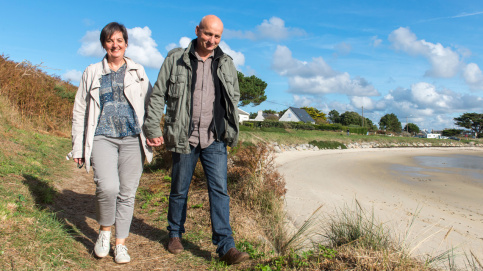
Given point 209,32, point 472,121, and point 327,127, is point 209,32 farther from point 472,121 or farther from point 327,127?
point 472,121

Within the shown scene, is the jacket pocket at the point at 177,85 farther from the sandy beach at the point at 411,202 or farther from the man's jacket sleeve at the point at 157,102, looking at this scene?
the sandy beach at the point at 411,202

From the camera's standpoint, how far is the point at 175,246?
3.44m

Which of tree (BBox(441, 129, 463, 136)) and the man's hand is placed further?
tree (BBox(441, 129, 463, 136))

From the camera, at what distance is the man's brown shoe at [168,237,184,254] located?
3422 mm

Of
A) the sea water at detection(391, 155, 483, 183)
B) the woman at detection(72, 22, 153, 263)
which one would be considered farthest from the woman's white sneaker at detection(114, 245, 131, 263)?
the sea water at detection(391, 155, 483, 183)

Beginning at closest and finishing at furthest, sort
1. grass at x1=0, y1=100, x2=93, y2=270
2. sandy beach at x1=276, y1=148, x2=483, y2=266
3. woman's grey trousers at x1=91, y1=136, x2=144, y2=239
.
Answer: grass at x1=0, y1=100, x2=93, y2=270 < woman's grey trousers at x1=91, y1=136, x2=144, y2=239 < sandy beach at x1=276, y1=148, x2=483, y2=266

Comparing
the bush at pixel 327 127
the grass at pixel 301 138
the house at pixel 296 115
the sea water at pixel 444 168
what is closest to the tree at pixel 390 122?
the house at pixel 296 115

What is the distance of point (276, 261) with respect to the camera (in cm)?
300

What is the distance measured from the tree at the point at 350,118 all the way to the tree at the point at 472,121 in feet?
96.4

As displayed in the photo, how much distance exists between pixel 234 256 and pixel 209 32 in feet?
6.46

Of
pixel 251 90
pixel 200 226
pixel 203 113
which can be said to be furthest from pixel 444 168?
pixel 251 90

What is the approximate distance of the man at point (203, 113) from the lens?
3.14 meters

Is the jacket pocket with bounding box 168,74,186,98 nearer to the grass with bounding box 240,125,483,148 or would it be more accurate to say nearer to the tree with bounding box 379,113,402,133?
the grass with bounding box 240,125,483,148

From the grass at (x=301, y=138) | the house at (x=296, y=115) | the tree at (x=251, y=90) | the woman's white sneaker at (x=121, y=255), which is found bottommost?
the woman's white sneaker at (x=121, y=255)
